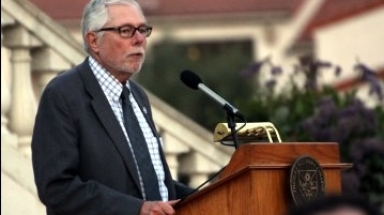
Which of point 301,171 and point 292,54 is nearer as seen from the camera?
point 301,171

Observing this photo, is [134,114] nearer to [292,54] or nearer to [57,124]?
[57,124]

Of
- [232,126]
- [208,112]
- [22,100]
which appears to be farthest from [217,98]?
[208,112]

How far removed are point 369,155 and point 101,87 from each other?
5808 mm

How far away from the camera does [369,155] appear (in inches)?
522

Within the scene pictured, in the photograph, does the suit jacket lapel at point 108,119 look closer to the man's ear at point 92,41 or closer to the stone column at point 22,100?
the man's ear at point 92,41

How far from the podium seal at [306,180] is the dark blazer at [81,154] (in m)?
0.64

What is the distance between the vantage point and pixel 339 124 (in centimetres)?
1316

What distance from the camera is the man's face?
25.0ft

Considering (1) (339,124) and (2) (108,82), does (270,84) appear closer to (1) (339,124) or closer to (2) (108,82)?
(1) (339,124)

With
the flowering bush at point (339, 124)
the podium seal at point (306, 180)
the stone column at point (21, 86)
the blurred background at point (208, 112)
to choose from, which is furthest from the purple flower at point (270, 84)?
the podium seal at point (306, 180)

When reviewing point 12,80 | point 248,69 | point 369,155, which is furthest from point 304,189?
point 248,69

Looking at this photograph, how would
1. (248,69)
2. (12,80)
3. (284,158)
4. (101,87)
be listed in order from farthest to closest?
(248,69)
(12,80)
(101,87)
(284,158)

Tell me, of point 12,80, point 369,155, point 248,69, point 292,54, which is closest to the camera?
point 12,80

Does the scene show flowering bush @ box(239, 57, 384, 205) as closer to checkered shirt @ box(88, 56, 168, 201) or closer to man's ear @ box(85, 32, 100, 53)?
checkered shirt @ box(88, 56, 168, 201)
